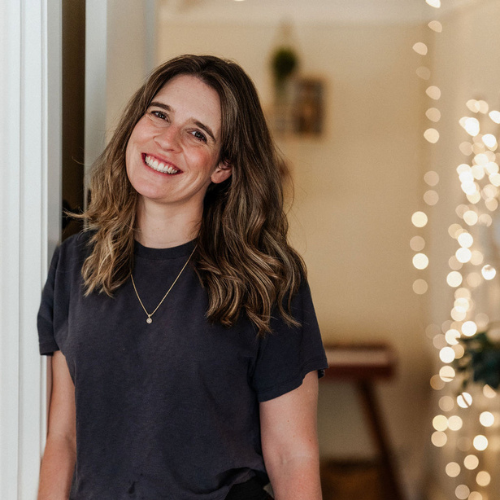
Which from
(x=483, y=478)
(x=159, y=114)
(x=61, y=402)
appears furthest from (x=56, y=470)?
(x=483, y=478)

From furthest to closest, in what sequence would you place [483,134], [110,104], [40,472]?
[483,134], [110,104], [40,472]

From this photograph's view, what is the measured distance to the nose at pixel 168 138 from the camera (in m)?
0.92

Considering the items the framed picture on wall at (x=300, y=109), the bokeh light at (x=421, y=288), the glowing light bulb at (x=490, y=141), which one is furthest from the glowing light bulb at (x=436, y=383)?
the framed picture on wall at (x=300, y=109)

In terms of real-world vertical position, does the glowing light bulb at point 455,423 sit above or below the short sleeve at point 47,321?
below

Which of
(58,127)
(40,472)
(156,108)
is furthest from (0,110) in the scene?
(40,472)

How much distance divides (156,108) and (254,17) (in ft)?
7.30

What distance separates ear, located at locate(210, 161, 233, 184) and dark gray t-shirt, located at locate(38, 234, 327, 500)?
0.59 feet

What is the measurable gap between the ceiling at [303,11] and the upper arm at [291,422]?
7.92 ft

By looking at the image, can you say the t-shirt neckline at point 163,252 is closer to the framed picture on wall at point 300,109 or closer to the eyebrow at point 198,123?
the eyebrow at point 198,123

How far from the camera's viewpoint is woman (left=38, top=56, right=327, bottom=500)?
91 centimetres

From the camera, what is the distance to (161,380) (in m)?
0.90

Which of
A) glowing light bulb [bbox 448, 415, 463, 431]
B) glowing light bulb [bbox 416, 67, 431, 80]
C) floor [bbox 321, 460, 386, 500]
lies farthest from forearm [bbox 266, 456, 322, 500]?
glowing light bulb [bbox 416, 67, 431, 80]

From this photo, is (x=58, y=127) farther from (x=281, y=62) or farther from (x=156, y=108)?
(x=281, y=62)

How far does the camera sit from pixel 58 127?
938 mm
